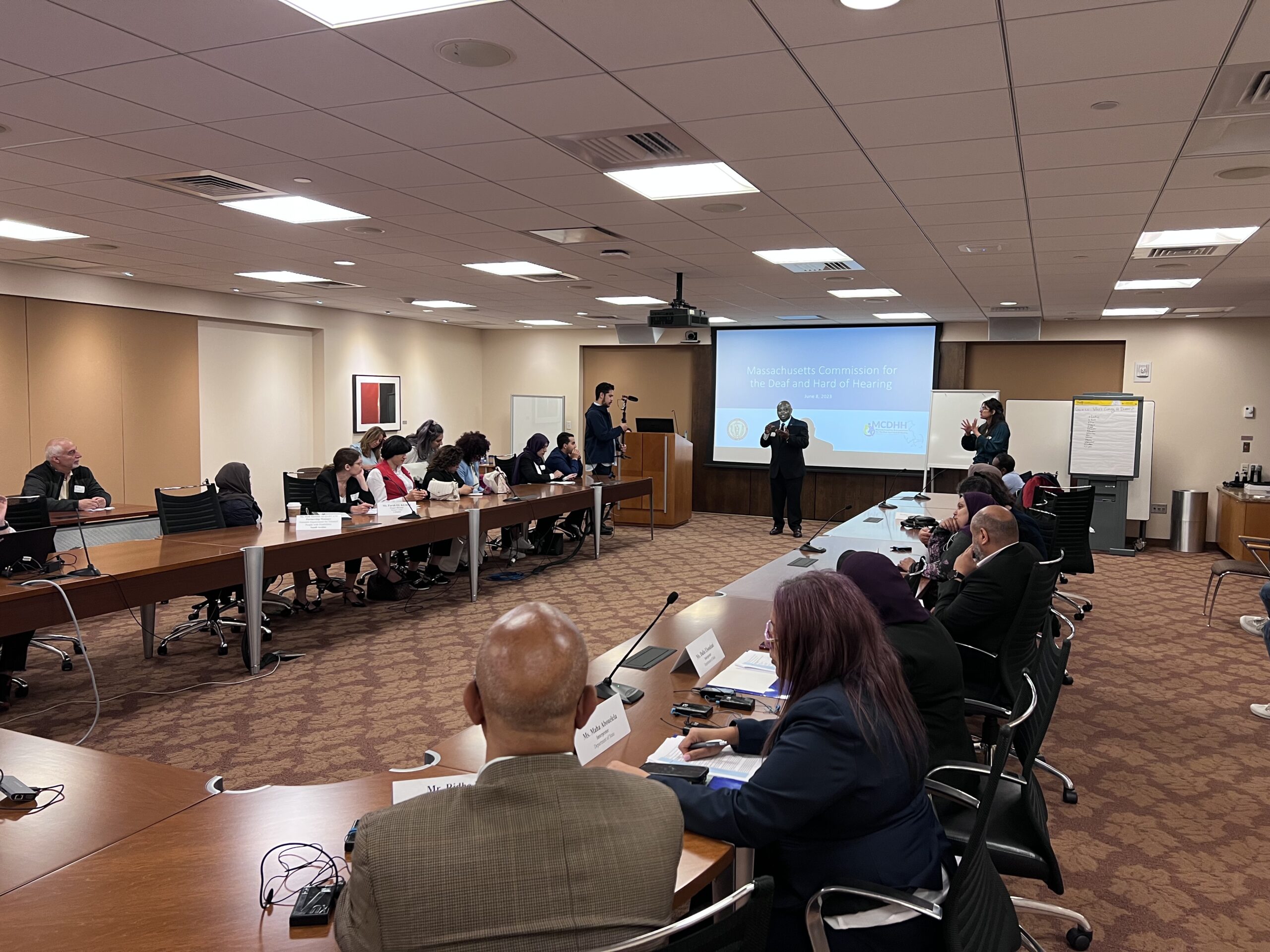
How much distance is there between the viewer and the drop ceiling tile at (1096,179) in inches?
157

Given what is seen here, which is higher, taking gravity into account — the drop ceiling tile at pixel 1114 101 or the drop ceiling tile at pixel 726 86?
the drop ceiling tile at pixel 726 86

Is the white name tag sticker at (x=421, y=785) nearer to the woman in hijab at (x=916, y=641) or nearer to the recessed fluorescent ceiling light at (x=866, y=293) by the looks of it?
the woman in hijab at (x=916, y=641)

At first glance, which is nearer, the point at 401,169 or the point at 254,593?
the point at 401,169

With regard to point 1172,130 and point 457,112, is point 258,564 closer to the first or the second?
point 457,112

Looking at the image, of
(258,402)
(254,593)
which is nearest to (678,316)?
(254,593)

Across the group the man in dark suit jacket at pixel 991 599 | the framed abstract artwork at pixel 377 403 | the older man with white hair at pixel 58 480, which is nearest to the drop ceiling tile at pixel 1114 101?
the man in dark suit jacket at pixel 991 599

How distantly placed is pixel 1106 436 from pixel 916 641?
901cm

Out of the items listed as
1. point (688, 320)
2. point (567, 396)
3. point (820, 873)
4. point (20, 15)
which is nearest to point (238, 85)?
point (20, 15)

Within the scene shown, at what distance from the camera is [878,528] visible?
6.51 meters

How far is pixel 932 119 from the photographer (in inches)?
133

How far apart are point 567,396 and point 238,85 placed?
1099cm

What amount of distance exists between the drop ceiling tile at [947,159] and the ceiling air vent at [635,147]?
2.69 feet

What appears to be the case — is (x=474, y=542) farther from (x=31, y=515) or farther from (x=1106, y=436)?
(x=1106, y=436)

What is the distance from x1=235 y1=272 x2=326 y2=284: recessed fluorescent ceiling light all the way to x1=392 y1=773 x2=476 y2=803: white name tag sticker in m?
7.22
